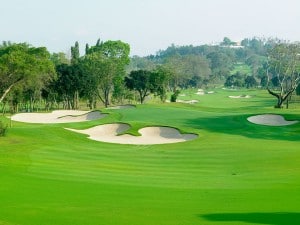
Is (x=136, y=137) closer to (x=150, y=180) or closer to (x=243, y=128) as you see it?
(x=243, y=128)

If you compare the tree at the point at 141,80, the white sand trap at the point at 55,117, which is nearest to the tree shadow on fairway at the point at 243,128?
the white sand trap at the point at 55,117

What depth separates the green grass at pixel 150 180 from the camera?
1472 centimetres

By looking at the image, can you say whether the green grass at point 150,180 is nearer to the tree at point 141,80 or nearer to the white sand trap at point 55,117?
the white sand trap at point 55,117

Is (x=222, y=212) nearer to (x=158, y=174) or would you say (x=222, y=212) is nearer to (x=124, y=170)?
(x=158, y=174)

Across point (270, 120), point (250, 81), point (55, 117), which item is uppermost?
point (250, 81)

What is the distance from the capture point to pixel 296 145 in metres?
34.0

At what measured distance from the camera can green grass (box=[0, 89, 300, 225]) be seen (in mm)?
14719

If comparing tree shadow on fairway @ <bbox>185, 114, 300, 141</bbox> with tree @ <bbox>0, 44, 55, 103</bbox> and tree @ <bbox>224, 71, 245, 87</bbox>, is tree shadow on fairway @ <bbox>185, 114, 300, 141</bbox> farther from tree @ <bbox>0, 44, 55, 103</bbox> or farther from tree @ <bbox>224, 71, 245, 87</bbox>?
tree @ <bbox>224, 71, 245, 87</bbox>

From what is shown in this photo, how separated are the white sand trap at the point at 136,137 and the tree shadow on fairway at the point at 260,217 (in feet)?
79.1

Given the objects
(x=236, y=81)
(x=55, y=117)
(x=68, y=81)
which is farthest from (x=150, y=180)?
(x=236, y=81)

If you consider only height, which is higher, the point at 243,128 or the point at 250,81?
the point at 250,81

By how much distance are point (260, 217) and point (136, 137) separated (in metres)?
27.2

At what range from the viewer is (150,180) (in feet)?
70.9

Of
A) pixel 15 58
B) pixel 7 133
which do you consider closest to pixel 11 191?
pixel 7 133
